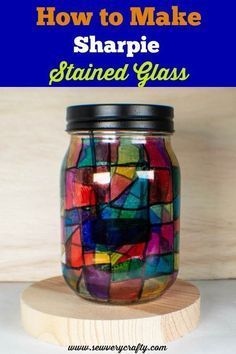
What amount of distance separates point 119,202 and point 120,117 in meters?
0.09

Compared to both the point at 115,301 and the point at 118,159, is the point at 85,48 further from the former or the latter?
the point at 115,301

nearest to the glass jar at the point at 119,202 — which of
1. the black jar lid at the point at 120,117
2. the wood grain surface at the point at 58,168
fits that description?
the black jar lid at the point at 120,117

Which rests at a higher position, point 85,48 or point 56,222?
point 85,48

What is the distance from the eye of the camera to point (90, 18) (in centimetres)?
80

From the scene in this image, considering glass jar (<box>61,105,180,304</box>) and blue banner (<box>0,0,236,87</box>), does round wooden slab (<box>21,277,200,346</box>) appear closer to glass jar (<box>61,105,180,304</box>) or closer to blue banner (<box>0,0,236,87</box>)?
glass jar (<box>61,105,180,304</box>)

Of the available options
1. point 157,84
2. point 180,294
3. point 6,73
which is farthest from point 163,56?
point 180,294

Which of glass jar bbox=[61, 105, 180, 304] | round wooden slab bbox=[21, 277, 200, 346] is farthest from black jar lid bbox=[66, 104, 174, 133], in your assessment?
round wooden slab bbox=[21, 277, 200, 346]

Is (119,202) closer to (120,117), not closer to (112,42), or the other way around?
(120,117)

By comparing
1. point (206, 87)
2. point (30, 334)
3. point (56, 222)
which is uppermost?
point (206, 87)

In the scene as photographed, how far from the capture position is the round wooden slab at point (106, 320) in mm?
566

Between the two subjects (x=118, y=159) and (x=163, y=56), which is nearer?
(x=118, y=159)

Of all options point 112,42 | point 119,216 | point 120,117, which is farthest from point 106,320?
point 112,42

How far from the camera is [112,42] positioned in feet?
2.65

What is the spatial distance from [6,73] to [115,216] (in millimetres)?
337
